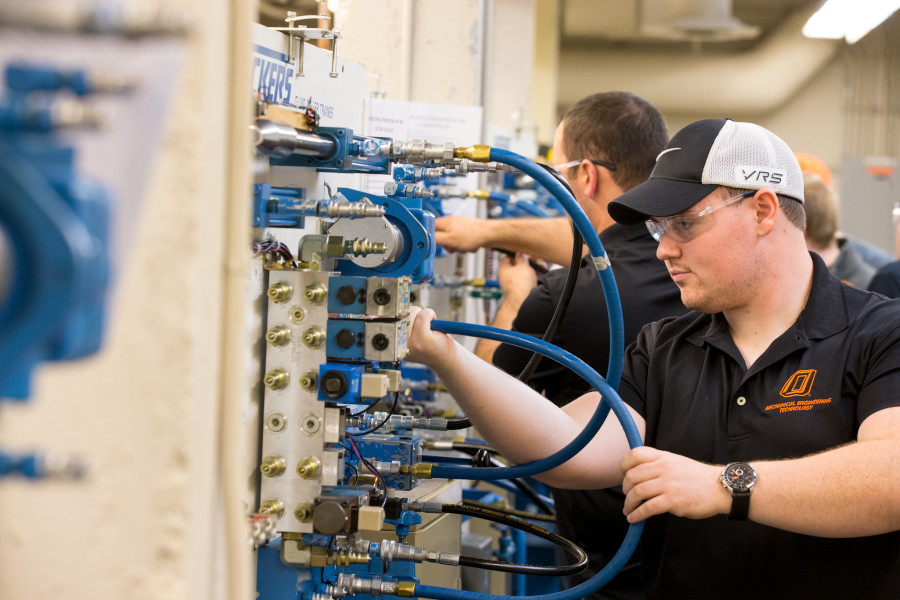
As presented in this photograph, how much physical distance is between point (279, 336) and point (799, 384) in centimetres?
86

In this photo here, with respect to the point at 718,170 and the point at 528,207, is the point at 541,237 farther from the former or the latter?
the point at 718,170

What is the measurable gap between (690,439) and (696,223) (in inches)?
14.8

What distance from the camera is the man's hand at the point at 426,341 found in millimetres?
1330

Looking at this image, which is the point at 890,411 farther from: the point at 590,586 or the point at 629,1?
the point at 629,1

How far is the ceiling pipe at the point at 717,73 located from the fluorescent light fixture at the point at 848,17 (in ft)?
3.02

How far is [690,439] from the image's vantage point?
60.6 inches

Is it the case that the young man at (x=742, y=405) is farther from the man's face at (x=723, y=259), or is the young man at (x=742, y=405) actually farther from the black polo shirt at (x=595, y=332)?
the black polo shirt at (x=595, y=332)

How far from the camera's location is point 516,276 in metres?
2.62

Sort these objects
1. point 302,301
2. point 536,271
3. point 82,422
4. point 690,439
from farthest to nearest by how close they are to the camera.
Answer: point 536,271 → point 690,439 → point 302,301 → point 82,422

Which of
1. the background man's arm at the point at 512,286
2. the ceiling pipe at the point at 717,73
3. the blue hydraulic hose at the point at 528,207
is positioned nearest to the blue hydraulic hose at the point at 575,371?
the background man's arm at the point at 512,286

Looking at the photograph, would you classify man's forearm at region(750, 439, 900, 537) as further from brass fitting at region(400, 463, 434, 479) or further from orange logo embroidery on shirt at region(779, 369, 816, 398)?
brass fitting at region(400, 463, 434, 479)

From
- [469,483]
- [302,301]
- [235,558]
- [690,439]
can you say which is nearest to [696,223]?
[690,439]

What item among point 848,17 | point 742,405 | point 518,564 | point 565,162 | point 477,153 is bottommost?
point 518,564

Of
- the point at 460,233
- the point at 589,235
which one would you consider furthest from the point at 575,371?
the point at 460,233
